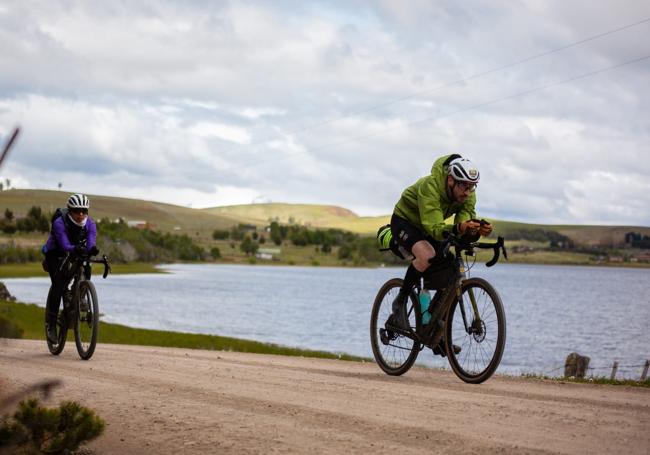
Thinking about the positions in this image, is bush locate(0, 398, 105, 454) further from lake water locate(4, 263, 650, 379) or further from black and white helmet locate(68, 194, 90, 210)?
lake water locate(4, 263, 650, 379)

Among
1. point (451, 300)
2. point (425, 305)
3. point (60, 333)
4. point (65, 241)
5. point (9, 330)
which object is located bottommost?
point (9, 330)

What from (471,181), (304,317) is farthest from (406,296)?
(304,317)

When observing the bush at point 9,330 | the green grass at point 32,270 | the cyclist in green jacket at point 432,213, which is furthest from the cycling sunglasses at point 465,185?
the green grass at point 32,270

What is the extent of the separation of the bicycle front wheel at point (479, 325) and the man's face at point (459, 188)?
1024mm

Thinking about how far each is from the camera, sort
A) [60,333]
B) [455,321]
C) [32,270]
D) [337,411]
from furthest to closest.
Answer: [32,270]
[60,333]
[455,321]
[337,411]

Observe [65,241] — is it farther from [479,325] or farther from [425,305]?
[479,325]

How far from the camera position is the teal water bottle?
11.3 m

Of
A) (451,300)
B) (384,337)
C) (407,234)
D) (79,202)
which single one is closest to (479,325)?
(451,300)

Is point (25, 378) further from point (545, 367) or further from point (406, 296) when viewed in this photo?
point (545, 367)

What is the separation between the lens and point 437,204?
35.1 feet

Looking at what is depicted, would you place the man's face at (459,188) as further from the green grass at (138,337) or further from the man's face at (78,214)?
the green grass at (138,337)

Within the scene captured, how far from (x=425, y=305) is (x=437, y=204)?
1417mm

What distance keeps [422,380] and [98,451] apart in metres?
5.51

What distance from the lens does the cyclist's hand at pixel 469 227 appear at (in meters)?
10.1
